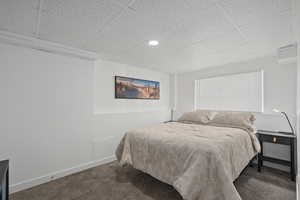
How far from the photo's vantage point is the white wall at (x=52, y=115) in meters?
1.91

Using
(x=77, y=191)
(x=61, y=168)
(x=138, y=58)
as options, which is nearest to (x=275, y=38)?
(x=138, y=58)

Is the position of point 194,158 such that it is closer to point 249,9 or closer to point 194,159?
point 194,159

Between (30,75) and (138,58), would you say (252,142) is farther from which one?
(30,75)

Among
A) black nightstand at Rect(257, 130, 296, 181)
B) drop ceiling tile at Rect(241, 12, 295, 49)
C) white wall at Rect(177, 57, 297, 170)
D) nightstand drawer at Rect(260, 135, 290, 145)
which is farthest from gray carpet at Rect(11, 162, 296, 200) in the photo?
drop ceiling tile at Rect(241, 12, 295, 49)

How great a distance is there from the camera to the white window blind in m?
2.93

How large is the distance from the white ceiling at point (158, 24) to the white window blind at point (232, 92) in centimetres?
68

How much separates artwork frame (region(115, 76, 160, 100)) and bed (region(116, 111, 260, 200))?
1.28 metres

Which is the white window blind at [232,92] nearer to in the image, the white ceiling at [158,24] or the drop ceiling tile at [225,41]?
the white ceiling at [158,24]

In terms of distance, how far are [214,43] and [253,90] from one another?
1581mm

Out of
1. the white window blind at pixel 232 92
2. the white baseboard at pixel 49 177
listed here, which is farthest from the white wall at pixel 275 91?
the white baseboard at pixel 49 177

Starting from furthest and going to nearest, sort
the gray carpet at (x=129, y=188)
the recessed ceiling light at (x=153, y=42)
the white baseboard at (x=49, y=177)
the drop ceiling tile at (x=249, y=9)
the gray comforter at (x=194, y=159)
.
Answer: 1. the recessed ceiling light at (x=153, y=42)
2. the white baseboard at (x=49, y=177)
3. the gray carpet at (x=129, y=188)
4. the gray comforter at (x=194, y=159)
5. the drop ceiling tile at (x=249, y=9)

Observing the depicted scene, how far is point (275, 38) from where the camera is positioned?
78.6 inches

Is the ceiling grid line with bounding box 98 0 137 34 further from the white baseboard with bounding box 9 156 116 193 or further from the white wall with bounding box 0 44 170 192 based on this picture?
the white baseboard with bounding box 9 156 116 193

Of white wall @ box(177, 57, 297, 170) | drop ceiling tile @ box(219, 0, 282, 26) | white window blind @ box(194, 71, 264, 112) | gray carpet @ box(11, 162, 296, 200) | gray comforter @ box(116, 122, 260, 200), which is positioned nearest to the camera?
drop ceiling tile @ box(219, 0, 282, 26)
